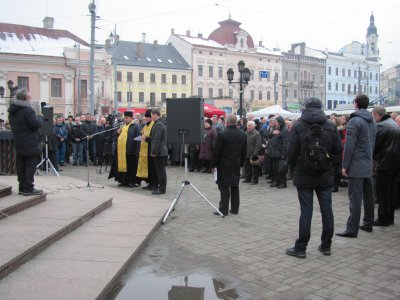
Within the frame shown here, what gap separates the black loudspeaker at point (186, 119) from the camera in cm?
768

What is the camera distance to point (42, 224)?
5.90 m

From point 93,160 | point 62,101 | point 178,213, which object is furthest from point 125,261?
point 62,101

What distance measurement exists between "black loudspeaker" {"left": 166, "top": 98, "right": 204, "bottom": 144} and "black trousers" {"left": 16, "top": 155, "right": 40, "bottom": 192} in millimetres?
2367

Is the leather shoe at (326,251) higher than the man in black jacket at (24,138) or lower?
lower

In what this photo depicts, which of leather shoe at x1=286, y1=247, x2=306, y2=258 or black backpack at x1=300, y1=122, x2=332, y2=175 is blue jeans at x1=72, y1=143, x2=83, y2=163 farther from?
black backpack at x1=300, y1=122, x2=332, y2=175

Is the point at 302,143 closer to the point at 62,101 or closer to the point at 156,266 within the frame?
the point at 156,266

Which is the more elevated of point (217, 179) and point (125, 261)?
point (217, 179)

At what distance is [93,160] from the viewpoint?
17453 millimetres

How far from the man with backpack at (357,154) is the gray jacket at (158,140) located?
4145mm

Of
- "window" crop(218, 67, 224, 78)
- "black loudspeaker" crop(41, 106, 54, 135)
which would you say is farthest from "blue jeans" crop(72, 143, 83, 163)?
"window" crop(218, 67, 224, 78)

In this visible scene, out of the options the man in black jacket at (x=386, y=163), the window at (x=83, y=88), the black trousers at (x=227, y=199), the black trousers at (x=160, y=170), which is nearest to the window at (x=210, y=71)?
the window at (x=83, y=88)

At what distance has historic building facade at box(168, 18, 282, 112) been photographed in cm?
6594

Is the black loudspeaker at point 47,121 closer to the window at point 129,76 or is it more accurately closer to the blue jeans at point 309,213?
the blue jeans at point 309,213

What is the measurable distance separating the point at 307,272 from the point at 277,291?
2.36 ft
